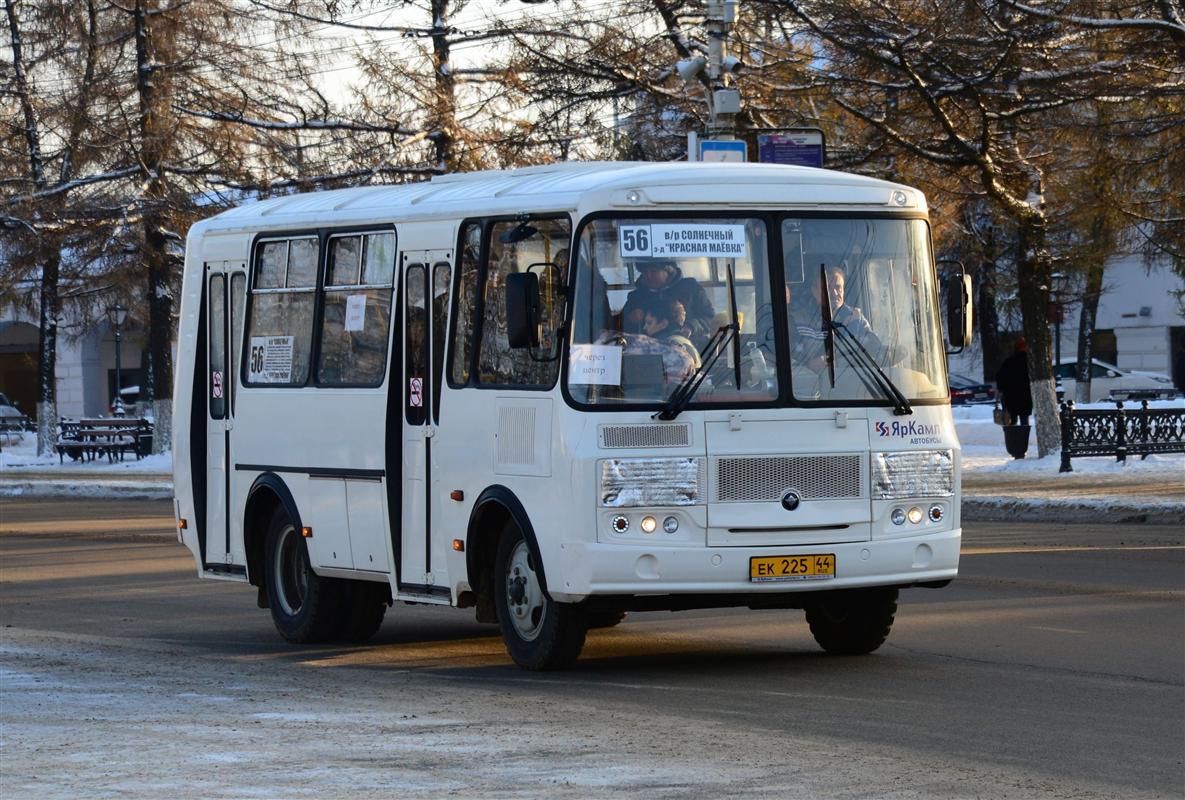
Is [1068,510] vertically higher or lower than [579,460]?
lower

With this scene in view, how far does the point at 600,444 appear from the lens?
10.9m

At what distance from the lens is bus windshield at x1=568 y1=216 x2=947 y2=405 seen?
1099cm

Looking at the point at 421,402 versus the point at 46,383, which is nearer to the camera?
the point at 421,402

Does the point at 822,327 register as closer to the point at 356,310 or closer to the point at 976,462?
the point at 356,310

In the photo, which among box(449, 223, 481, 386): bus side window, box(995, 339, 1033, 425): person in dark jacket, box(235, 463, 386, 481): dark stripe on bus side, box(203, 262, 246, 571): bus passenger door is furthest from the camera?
box(995, 339, 1033, 425): person in dark jacket

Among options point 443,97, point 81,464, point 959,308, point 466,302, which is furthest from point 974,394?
point 466,302

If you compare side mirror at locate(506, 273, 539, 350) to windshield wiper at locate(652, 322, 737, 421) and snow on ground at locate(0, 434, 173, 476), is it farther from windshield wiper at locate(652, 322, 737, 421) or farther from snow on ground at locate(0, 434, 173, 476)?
snow on ground at locate(0, 434, 173, 476)

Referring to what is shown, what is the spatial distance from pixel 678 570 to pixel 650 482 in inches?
18.9

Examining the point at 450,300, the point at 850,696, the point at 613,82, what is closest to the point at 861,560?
the point at 850,696

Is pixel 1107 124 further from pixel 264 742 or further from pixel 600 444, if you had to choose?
pixel 264 742

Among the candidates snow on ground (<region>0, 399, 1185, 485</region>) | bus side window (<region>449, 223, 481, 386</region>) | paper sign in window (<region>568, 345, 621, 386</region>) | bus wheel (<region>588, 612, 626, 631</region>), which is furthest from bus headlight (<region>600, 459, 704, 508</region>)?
snow on ground (<region>0, 399, 1185, 485</region>)

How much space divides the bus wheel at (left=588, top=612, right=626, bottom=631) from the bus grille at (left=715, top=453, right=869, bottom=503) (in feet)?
3.77

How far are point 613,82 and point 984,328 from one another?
31.9m

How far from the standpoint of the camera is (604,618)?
1270 cm
